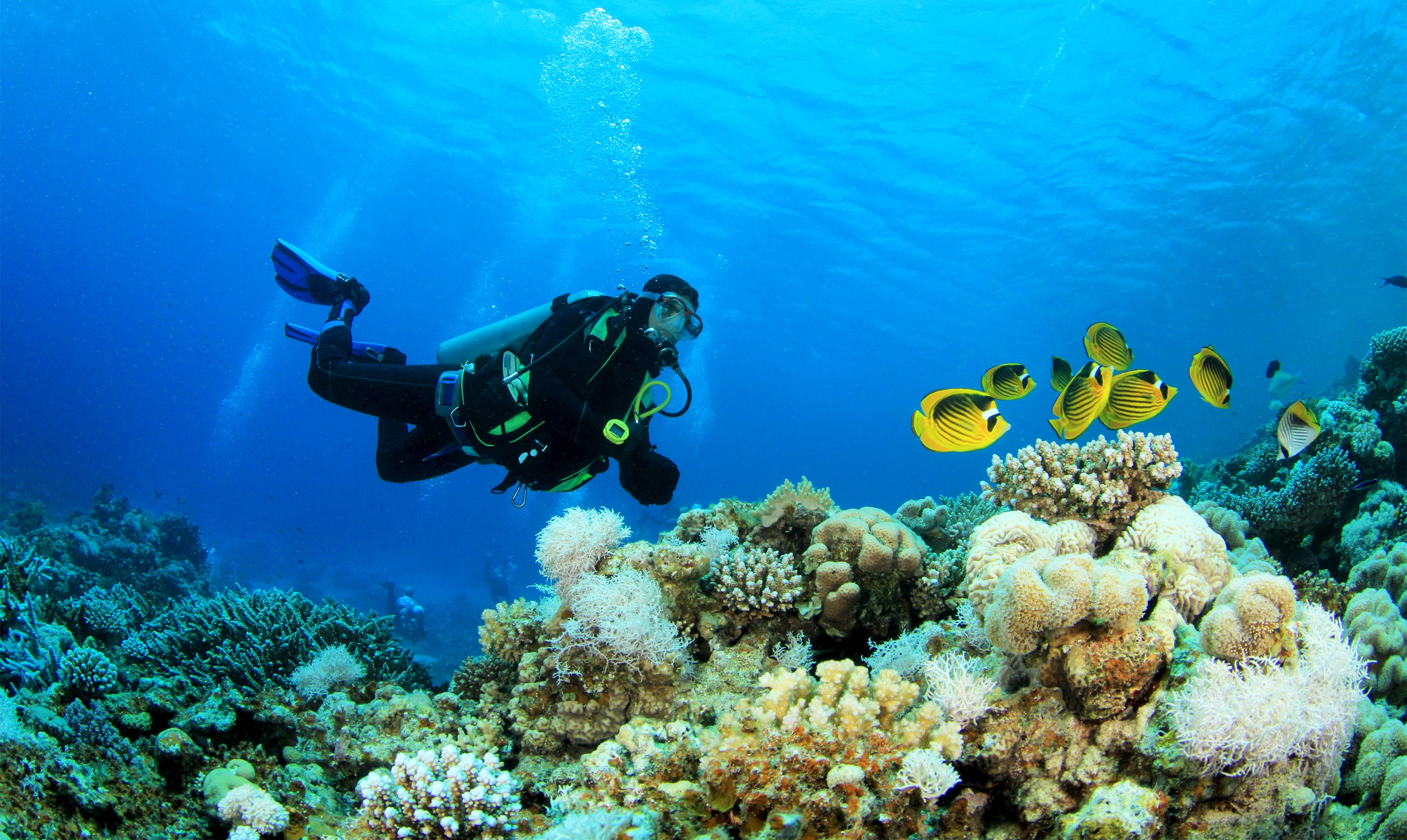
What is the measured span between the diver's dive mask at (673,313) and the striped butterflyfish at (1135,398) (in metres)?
3.06

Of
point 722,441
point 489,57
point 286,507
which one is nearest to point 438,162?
point 489,57

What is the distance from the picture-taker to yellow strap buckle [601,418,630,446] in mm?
4531

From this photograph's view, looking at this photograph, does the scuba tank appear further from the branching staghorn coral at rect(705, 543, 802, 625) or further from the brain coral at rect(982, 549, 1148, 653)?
the brain coral at rect(982, 549, 1148, 653)

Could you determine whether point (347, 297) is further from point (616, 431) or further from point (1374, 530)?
point (1374, 530)

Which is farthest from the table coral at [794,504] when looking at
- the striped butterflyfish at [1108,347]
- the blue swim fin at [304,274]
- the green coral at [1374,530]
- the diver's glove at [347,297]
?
the blue swim fin at [304,274]

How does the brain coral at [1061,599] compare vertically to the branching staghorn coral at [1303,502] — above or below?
below

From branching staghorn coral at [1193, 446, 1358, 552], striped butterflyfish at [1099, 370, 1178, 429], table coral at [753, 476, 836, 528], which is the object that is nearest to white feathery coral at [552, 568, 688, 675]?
table coral at [753, 476, 836, 528]

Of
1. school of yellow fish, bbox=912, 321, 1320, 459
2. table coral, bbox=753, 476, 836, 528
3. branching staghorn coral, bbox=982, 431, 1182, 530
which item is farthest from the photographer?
table coral, bbox=753, 476, 836, 528

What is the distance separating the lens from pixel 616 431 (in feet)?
14.9

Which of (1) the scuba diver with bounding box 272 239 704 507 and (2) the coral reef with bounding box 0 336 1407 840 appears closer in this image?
(2) the coral reef with bounding box 0 336 1407 840

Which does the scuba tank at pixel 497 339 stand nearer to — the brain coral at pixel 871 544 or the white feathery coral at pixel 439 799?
the brain coral at pixel 871 544

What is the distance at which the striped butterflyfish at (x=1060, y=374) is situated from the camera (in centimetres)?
404

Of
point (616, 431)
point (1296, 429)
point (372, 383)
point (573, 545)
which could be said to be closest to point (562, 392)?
point (616, 431)

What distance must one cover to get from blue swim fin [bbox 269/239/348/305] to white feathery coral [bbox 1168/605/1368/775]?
27.2 feet
